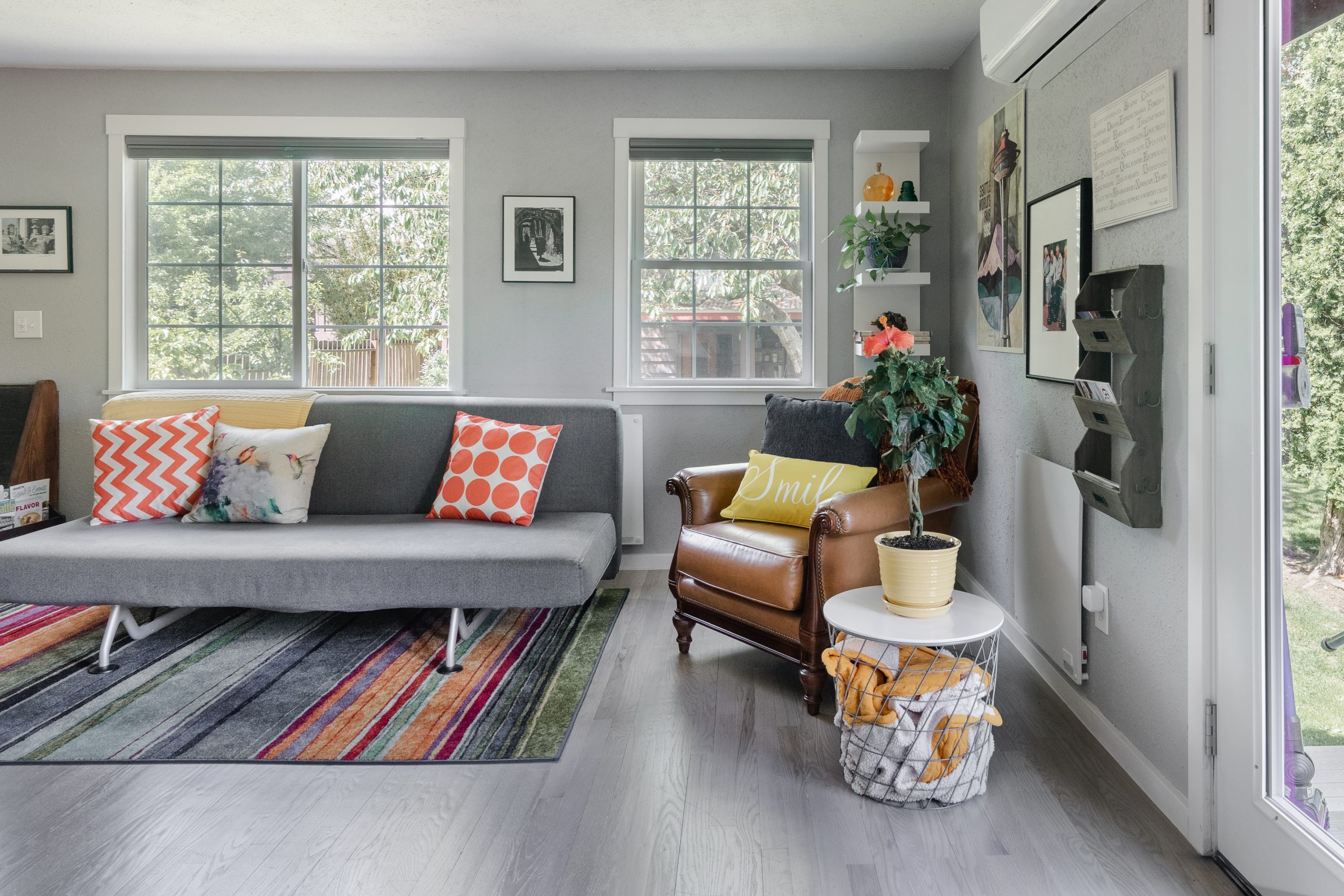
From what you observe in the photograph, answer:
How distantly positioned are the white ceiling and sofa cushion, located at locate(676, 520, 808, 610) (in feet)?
6.25

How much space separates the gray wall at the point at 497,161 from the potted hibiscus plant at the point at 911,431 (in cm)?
164

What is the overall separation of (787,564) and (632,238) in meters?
2.10

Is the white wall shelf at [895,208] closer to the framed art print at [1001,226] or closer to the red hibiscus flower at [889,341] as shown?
the framed art print at [1001,226]

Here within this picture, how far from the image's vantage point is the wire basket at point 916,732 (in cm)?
198

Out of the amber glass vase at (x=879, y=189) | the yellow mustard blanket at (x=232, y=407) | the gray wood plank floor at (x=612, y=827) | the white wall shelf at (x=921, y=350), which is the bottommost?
the gray wood plank floor at (x=612, y=827)

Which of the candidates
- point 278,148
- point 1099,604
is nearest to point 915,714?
point 1099,604

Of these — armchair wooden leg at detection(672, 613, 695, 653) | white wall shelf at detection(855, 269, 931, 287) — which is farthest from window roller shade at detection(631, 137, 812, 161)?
armchair wooden leg at detection(672, 613, 695, 653)

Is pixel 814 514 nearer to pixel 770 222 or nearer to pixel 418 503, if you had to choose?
pixel 418 503

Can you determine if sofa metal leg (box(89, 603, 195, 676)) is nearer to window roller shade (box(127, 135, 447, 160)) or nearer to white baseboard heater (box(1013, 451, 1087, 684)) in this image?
window roller shade (box(127, 135, 447, 160))

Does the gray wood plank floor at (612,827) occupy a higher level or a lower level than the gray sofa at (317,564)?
lower

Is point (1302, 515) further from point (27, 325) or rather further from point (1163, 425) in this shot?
point (27, 325)

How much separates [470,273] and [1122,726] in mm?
3121

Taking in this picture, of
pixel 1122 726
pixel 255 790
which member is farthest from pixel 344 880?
Result: pixel 1122 726

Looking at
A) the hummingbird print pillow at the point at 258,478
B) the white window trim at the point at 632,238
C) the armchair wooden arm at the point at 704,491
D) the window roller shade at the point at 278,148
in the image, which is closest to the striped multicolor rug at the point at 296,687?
the hummingbird print pillow at the point at 258,478
